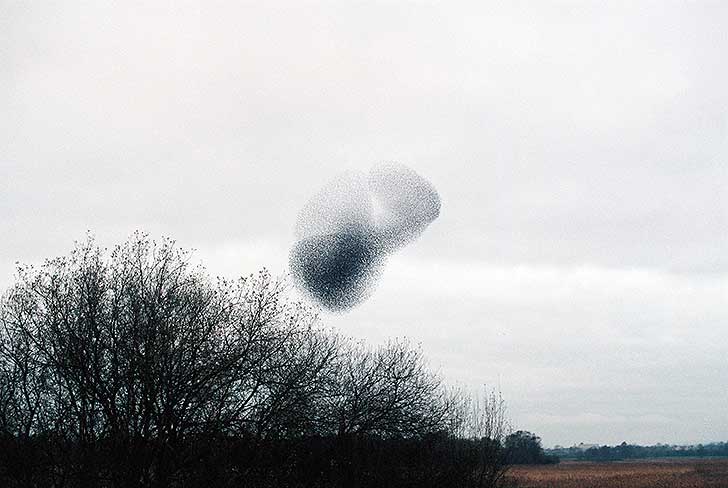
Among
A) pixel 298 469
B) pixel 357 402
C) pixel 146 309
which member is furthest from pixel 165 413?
pixel 357 402

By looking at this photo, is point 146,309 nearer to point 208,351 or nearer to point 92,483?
point 208,351

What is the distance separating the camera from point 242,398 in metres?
23.3

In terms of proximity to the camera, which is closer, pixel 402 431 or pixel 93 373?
pixel 93 373

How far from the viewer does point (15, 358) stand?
75.4ft

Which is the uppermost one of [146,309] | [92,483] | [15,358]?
[146,309]

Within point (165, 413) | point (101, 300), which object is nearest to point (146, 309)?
point (101, 300)

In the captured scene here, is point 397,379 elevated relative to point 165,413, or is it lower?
elevated

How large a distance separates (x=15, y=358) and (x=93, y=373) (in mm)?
2769

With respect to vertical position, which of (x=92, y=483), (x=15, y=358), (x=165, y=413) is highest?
(x=15, y=358)

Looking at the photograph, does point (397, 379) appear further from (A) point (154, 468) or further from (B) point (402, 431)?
(A) point (154, 468)

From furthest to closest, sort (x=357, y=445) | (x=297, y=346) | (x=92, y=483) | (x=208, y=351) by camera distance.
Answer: (x=357, y=445), (x=297, y=346), (x=208, y=351), (x=92, y=483)

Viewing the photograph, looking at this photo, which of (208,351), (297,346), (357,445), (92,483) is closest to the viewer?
(92,483)

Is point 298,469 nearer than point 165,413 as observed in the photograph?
No

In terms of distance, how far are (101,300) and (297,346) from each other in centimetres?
654
